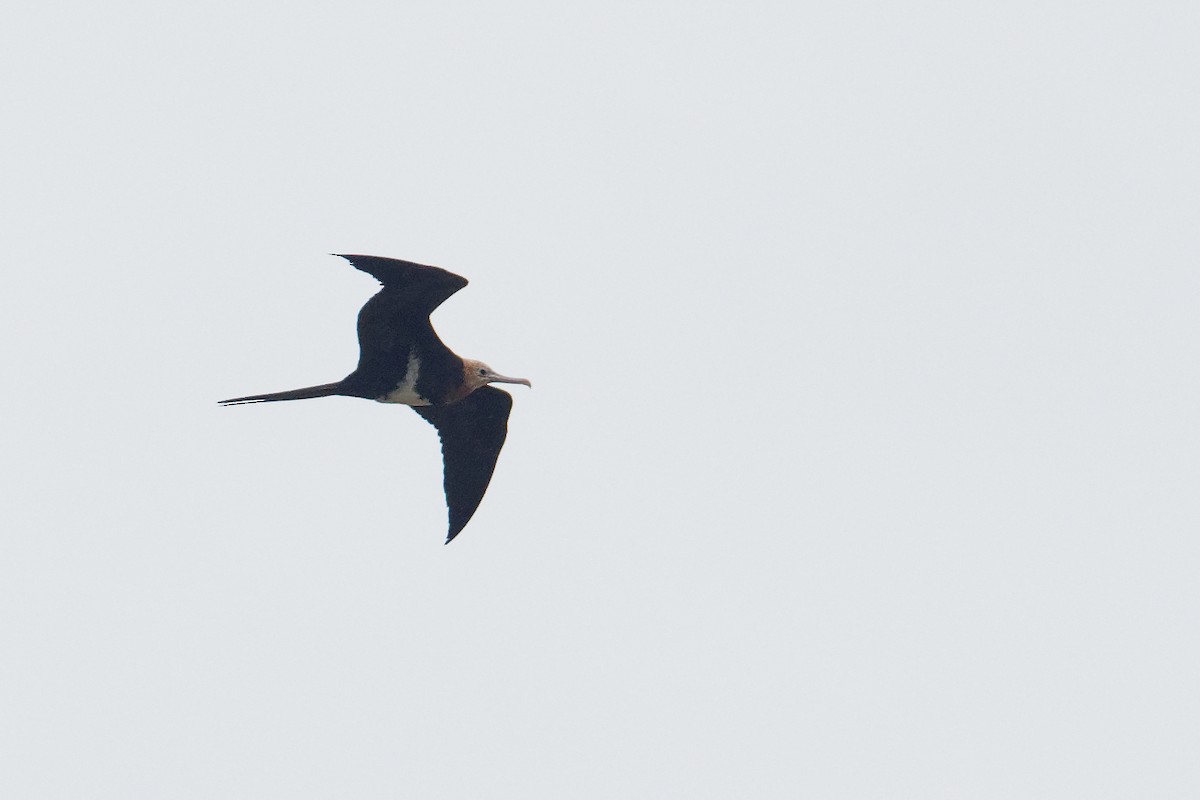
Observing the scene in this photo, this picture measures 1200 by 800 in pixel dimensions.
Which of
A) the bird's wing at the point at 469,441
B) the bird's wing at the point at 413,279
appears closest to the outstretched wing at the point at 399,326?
the bird's wing at the point at 413,279

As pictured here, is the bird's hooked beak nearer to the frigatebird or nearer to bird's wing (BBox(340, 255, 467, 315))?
the frigatebird

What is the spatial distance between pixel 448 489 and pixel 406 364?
120 cm

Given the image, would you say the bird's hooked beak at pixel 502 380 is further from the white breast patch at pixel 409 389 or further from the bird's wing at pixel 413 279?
the bird's wing at pixel 413 279

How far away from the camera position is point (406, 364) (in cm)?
1047

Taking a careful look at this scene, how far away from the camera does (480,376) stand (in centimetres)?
1102

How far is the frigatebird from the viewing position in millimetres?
9883

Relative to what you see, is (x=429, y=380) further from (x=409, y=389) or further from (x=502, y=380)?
(x=502, y=380)

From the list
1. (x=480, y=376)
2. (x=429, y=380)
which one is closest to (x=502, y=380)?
(x=480, y=376)

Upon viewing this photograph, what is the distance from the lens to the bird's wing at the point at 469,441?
11367 mm

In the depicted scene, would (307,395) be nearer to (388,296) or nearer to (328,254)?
(388,296)

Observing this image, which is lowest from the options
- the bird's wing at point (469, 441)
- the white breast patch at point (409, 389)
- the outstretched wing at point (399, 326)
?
the bird's wing at point (469, 441)

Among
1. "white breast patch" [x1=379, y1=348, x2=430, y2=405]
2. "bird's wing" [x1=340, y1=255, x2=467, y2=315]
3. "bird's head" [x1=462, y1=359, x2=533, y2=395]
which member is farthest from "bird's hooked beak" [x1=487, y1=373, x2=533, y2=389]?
"bird's wing" [x1=340, y1=255, x2=467, y2=315]

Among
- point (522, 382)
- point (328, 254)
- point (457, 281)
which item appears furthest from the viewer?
point (522, 382)

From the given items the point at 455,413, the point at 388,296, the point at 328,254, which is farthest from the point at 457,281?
the point at 455,413
